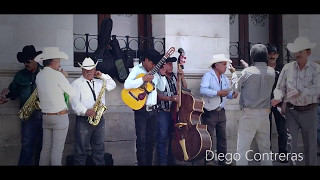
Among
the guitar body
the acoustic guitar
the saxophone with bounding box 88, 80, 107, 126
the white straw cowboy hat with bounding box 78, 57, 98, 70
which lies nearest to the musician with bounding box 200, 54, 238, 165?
the acoustic guitar

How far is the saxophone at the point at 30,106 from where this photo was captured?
992 centimetres

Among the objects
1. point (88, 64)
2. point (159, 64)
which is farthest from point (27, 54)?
point (159, 64)

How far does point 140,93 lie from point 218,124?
1450mm

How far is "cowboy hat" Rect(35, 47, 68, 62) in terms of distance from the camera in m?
9.91

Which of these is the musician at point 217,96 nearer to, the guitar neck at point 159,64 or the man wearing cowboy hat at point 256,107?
the man wearing cowboy hat at point 256,107

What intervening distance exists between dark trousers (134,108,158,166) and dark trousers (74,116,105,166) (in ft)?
1.91

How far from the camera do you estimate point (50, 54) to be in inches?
391

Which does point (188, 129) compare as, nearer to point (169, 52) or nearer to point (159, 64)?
point (159, 64)

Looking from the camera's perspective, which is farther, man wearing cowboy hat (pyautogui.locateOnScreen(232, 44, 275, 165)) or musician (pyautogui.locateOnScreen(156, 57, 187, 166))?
musician (pyautogui.locateOnScreen(156, 57, 187, 166))

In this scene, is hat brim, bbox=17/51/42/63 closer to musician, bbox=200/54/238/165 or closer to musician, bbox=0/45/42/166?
musician, bbox=0/45/42/166

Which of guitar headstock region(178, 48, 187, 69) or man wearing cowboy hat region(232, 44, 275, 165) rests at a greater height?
guitar headstock region(178, 48, 187, 69)
